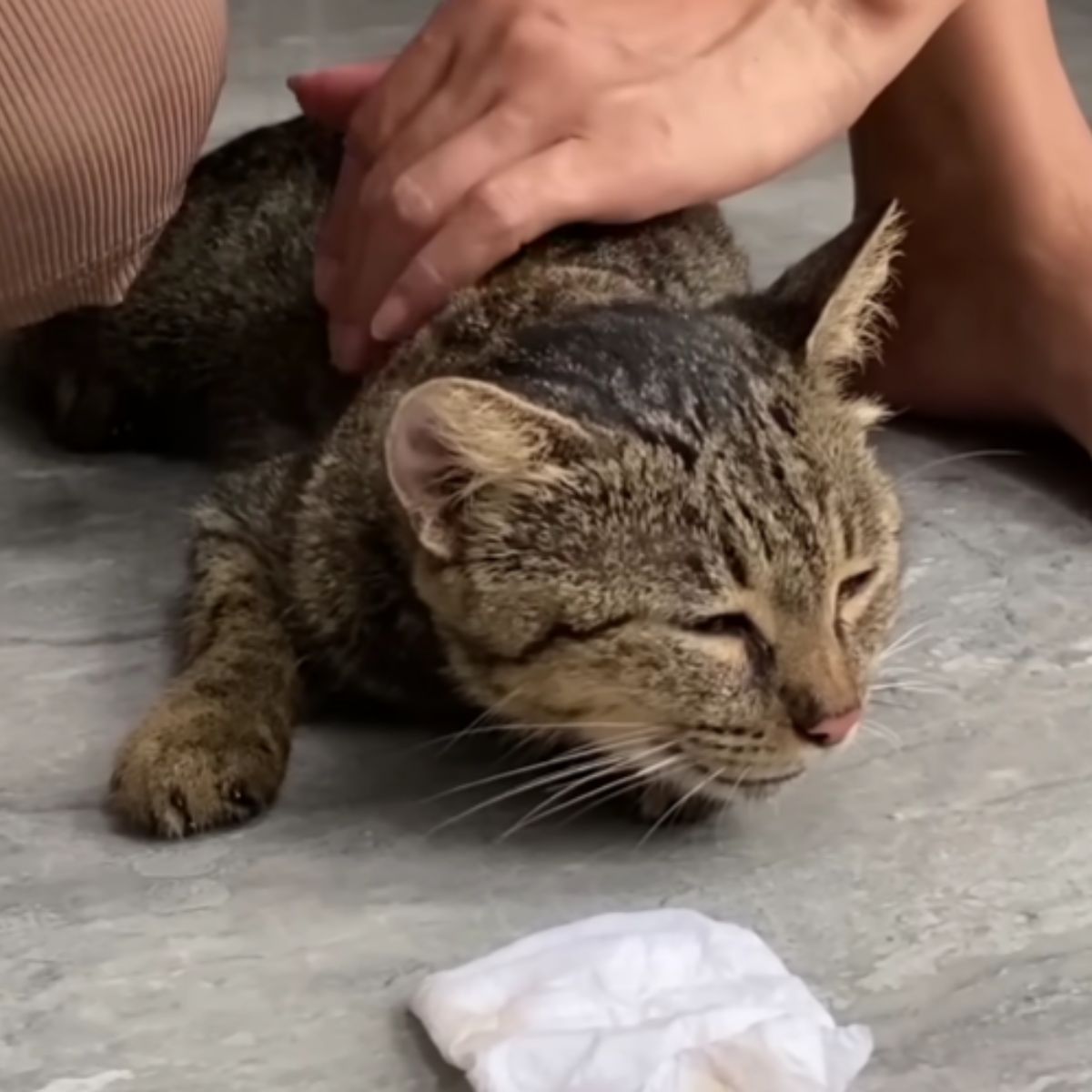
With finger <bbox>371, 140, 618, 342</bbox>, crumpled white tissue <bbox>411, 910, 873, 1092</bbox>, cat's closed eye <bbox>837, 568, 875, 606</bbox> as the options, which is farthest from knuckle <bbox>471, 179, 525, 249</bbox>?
crumpled white tissue <bbox>411, 910, 873, 1092</bbox>

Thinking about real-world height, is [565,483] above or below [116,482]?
above

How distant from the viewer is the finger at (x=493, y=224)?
1.41 m

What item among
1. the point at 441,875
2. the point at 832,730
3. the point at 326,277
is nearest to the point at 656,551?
the point at 832,730

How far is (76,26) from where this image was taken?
1101 mm

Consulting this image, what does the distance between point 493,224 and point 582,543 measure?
31 cm

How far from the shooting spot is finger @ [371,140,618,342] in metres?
1.41

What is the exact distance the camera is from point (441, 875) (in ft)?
4.15

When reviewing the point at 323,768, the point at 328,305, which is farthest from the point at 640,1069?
the point at 328,305

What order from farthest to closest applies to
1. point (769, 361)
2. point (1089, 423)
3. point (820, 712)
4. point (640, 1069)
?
point (1089, 423) → point (769, 361) → point (820, 712) → point (640, 1069)

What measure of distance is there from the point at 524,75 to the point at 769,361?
0.33 metres

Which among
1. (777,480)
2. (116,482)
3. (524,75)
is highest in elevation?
(524,75)

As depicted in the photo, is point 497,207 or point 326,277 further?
point 326,277

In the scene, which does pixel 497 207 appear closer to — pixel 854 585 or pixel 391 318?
pixel 391 318

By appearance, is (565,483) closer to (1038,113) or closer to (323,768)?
(323,768)
